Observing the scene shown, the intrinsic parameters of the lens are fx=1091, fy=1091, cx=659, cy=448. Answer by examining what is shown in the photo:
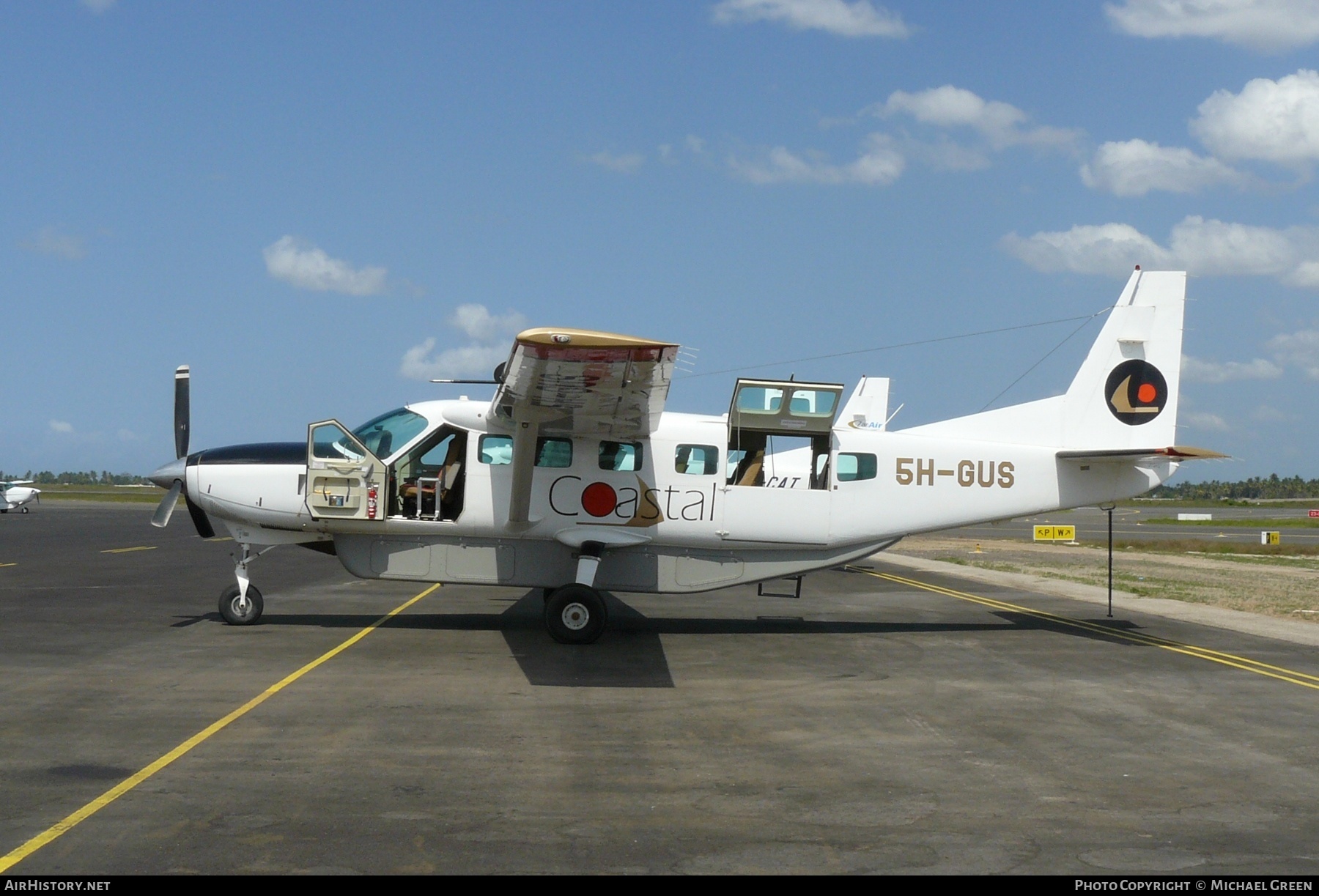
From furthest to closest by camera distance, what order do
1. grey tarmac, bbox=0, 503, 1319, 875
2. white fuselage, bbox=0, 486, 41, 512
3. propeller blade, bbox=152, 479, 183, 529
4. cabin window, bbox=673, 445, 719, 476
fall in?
white fuselage, bbox=0, 486, 41, 512 → cabin window, bbox=673, 445, 719, 476 → propeller blade, bbox=152, 479, 183, 529 → grey tarmac, bbox=0, 503, 1319, 875

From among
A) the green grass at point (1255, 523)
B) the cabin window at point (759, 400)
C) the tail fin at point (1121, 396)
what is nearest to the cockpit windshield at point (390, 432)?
the cabin window at point (759, 400)

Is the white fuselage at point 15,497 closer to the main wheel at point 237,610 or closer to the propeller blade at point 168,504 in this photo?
the propeller blade at point 168,504

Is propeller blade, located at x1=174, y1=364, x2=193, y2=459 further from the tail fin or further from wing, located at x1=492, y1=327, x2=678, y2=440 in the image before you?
the tail fin

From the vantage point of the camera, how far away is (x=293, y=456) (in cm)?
1449

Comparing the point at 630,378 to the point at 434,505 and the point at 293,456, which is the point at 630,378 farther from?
the point at 293,456

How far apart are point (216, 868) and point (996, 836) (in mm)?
4372

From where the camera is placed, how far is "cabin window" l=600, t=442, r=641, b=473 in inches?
571

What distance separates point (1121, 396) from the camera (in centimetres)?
1611

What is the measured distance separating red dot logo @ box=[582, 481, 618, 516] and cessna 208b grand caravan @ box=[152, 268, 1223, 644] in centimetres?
2

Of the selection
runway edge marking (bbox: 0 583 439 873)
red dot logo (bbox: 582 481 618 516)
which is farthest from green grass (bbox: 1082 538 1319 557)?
runway edge marking (bbox: 0 583 439 873)

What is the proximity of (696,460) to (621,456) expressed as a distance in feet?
3.38

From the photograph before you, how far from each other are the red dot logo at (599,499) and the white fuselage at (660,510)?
0.02 m

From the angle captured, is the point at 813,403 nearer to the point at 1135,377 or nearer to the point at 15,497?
the point at 1135,377

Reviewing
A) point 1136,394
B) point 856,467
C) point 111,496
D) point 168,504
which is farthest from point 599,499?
point 111,496
